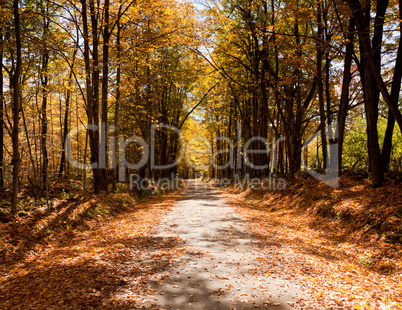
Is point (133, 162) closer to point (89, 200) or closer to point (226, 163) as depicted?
point (226, 163)

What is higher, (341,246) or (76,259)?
(76,259)

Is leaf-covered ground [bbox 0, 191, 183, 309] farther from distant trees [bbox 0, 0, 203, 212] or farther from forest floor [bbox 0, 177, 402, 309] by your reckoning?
distant trees [bbox 0, 0, 203, 212]

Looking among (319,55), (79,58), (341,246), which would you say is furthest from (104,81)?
(341,246)

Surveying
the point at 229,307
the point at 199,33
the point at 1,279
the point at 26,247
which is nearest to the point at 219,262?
the point at 229,307

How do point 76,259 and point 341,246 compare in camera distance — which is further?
point 341,246

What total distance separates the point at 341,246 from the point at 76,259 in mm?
6389

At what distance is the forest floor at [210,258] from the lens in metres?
3.96

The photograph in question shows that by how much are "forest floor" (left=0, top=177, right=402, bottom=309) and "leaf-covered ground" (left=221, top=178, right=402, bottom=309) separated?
1.1 inches

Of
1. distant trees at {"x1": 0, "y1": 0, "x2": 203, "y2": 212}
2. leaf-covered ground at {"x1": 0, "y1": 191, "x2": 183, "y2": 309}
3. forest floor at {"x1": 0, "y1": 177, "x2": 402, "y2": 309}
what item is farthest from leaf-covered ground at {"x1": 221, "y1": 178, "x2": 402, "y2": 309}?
distant trees at {"x1": 0, "y1": 0, "x2": 203, "y2": 212}

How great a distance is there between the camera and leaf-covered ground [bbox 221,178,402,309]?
13.4 ft

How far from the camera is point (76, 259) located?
5.70 metres

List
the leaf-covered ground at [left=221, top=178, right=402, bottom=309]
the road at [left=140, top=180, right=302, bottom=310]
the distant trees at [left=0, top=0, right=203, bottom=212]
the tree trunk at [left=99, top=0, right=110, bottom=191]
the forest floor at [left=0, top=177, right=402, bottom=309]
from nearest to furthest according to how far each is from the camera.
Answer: the road at [left=140, top=180, right=302, bottom=310] < the forest floor at [left=0, top=177, right=402, bottom=309] < the leaf-covered ground at [left=221, top=178, right=402, bottom=309] < the distant trees at [left=0, top=0, right=203, bottom=212] < the tree trunk at [left=99, top=0, right=110, bottom=191]

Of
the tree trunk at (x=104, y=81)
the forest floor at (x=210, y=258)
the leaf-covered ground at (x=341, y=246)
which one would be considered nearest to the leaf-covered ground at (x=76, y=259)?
the forest floor at (x=210, y=258)

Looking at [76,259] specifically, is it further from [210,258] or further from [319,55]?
[319,55]
